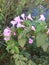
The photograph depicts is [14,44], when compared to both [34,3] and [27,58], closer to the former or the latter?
[27,58]

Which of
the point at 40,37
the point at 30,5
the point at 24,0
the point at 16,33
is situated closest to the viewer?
the point at 40,37

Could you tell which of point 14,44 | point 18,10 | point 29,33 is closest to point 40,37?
point 29,33

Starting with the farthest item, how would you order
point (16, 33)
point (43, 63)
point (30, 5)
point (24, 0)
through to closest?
point (30, 5) → point (24, 0) → point (43, 63) → point (16, 33)

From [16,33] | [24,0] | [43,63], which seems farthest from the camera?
[24,0]

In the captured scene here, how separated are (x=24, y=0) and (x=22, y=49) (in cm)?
54

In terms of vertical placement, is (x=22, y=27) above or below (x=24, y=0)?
below

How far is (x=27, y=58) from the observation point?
93.7 inches

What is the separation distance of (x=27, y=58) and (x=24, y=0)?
2.08ft

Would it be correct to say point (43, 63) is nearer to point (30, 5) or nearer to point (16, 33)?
point (16, 33)

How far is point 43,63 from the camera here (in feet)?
7.98

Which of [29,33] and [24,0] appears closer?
[29,33]

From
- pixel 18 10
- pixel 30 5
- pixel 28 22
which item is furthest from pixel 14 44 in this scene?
pixel 30 5

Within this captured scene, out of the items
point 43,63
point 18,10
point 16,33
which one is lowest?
point 43,63

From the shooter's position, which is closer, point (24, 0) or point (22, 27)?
point (22, 27)
